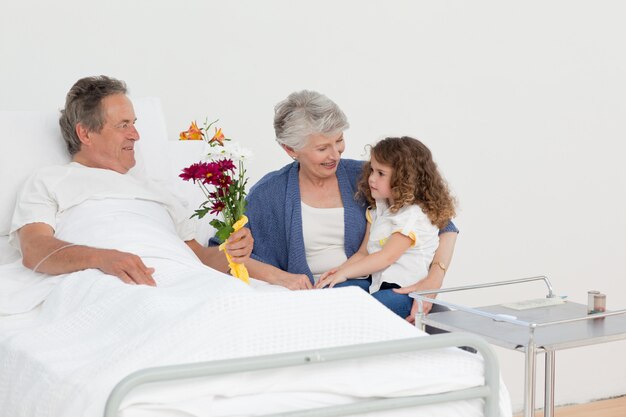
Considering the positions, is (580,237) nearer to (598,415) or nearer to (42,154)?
(598,415)

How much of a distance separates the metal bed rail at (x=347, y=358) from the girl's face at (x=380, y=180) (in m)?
1.20

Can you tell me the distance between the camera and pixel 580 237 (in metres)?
4.36

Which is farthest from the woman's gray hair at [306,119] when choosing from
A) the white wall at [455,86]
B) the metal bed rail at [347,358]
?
the metal bed rail at [347,358]

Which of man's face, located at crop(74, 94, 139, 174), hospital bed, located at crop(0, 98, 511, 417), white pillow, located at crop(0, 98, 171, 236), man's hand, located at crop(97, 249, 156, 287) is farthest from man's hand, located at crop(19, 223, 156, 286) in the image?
hospital bed, located at crop(0, 98, 511, 417)

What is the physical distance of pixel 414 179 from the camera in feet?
9.45

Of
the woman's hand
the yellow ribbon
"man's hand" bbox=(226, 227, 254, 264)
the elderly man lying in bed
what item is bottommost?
the woman's hand

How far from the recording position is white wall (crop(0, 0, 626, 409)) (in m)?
3.44

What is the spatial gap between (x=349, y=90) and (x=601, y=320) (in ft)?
5.44

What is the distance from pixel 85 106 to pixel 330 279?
0.97 metres

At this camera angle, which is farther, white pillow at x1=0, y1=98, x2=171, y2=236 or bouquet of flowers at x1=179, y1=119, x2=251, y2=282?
white pillow at x1=0, y1=98, x2=171, y2=236

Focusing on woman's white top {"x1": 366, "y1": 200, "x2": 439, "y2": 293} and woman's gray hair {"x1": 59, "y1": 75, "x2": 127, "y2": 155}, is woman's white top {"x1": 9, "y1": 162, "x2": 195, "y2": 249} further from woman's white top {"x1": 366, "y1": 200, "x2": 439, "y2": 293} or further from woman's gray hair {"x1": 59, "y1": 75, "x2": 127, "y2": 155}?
woman's white top {"x1": 366, "y1": 200, "x2": 439, "y2": 293}

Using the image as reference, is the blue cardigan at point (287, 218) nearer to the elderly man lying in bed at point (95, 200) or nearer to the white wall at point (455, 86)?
the elderly man lying in bed at point (95, 200)

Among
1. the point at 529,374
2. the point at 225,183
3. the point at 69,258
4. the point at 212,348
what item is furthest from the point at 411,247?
the point at 212,348

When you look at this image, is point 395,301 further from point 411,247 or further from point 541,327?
point 541,327
